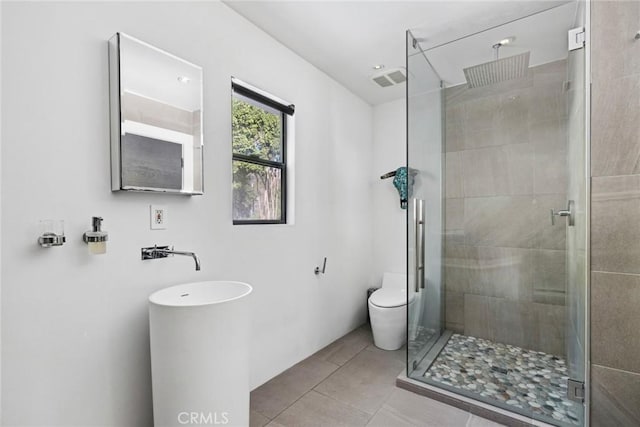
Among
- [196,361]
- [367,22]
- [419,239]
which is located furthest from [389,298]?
[367,22]

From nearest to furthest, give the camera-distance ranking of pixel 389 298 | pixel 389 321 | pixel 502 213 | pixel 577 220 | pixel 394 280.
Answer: pixel 577 220, pixel 502 213, pixel 389 321, pixel 389 298, pixel 394 280

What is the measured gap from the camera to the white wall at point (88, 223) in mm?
1162

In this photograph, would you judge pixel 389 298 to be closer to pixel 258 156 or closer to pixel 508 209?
pixel 508 209

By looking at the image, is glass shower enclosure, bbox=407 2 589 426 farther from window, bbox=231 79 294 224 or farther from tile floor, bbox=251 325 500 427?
window, bbox=231 79 294 224

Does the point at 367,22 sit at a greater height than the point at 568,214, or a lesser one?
greater

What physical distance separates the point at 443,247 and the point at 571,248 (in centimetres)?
83

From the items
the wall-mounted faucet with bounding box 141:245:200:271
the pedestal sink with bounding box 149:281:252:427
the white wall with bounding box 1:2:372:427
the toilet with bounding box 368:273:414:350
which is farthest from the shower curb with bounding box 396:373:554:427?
the wall-mounted faucet with bounding box 141:245:200:271

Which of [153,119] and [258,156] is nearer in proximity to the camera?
[153,119]

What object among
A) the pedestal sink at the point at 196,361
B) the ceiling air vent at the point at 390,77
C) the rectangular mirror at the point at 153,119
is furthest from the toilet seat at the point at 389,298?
the ceiling air vent at the point at 390,77

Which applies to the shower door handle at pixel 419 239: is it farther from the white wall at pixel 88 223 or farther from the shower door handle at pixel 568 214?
the white wall at pixel 88 223

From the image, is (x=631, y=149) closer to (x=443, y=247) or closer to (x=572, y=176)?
Result: (x=572, y=176)

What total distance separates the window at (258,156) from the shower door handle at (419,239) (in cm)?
101

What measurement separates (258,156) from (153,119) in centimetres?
85

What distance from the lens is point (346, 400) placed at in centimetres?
199
